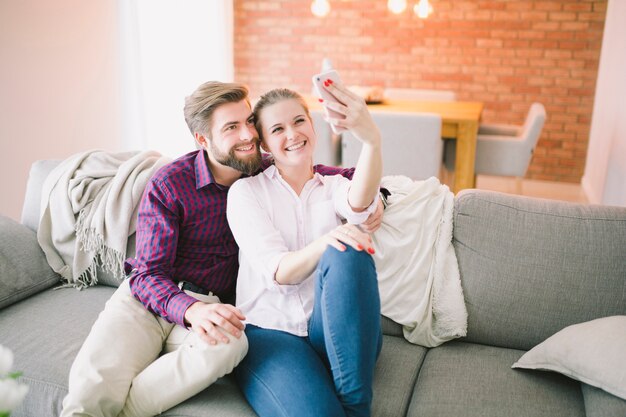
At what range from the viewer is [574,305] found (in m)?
1.62

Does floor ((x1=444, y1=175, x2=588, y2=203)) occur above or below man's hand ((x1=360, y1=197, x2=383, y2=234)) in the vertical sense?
below

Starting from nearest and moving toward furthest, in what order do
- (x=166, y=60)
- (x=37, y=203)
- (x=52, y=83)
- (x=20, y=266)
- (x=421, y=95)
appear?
(x=20, y=266)
(x=37, y=203)
(x=52, y=83)
(x=166, y=60)
(x=421, y=95)

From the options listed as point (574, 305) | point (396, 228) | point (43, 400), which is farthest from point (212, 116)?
point (574, 305)

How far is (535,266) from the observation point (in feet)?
5.42

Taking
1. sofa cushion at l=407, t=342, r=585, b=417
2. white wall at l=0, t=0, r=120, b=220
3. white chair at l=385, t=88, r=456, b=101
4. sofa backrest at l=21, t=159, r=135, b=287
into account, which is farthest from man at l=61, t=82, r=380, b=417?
Answer: white chair at l=385, t=88, r=456, b=101

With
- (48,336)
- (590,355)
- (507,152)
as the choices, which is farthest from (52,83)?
(590,355)

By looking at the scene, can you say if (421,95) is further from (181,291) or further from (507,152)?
(181,291)

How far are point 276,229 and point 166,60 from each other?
111 inches

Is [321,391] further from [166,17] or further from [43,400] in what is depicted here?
[166,17]

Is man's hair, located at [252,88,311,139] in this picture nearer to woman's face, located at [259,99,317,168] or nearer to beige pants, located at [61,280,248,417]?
woman's face, located at [259,99,317,168]

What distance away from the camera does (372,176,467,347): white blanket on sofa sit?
1688mm

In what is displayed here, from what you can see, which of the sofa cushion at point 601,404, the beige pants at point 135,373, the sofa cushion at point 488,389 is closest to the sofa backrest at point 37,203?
the beige pants at point 135,373

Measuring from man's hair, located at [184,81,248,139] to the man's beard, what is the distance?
0.08 meters

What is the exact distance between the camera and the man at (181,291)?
136 centimetres
